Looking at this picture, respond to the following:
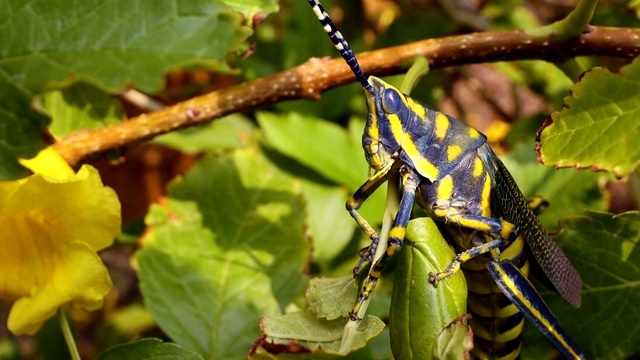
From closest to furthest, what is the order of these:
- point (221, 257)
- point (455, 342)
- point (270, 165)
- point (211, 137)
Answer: point (455, 342) → point (221, 257) → point (270, 165) → point (211, 137)

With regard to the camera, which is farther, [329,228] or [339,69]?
[329,228]

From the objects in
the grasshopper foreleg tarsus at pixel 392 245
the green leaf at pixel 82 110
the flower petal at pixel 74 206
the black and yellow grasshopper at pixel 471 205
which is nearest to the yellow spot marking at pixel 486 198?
the black and yellow grasshopper at pixel 471 205

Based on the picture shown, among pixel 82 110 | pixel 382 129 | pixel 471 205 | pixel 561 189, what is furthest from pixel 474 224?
pixel 82 110

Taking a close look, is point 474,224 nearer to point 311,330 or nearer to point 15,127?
point 311,330

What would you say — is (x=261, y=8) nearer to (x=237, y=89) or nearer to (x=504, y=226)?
(x=237, y=89)

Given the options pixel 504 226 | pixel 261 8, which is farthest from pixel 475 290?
pixel 261 8

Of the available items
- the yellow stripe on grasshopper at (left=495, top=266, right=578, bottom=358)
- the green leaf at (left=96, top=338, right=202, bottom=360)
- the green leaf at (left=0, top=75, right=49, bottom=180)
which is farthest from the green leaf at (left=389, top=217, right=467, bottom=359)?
the green leaf at (left=0, top=75, right=49, bottom=180)

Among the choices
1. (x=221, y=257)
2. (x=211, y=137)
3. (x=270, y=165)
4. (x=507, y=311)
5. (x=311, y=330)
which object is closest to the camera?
(x=311, y=330)

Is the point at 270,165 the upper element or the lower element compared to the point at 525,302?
upper
